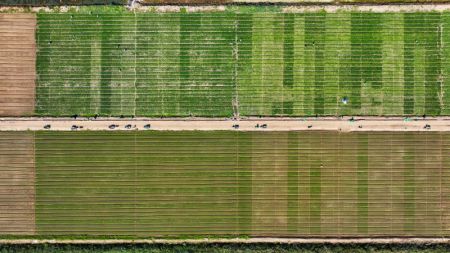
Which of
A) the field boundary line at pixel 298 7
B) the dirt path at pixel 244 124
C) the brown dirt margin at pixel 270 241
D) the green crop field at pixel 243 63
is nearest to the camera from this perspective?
the brown dirt margin at pixel 270 241

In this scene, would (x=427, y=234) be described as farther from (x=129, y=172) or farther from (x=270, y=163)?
(x=129, y=172)

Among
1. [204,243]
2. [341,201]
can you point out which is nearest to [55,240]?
[204,243]

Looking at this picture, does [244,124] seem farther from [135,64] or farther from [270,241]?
[135,64]

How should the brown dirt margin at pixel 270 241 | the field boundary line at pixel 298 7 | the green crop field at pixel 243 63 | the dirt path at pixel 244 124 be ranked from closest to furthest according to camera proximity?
the brown dirt margin at pixel 270 241
the dirt path at pixel 244 124
the green crop field at pixel 243 63
the field boundary line at pixel 298 7

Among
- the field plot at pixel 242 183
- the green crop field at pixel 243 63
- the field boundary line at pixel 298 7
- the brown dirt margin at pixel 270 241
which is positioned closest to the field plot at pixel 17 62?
the green crop field at pixel 243 63

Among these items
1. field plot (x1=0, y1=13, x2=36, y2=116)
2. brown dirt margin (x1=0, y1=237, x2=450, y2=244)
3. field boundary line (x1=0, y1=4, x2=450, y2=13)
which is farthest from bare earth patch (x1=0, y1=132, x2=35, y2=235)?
field boundary line (x1=0, y1=4, x2=450, y2=13)

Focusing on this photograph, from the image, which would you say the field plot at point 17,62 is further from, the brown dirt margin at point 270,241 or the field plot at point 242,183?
the brown dirt margin at point 270,241

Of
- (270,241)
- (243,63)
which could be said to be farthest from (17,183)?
(270,241)
